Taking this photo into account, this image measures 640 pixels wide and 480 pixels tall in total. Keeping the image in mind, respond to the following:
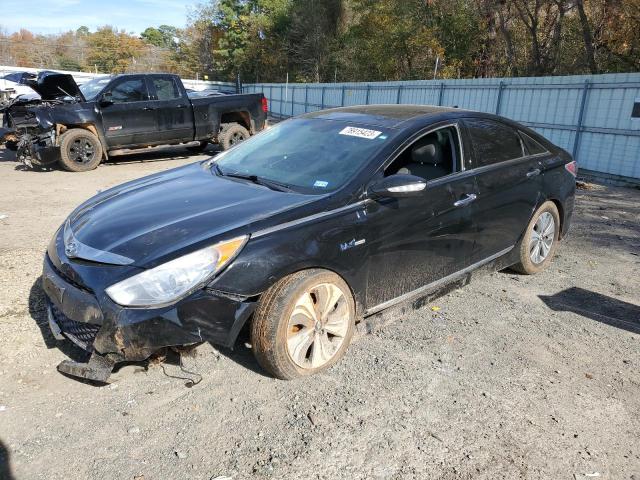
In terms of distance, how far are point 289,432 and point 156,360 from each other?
95 cm

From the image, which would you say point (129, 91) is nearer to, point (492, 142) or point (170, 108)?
point (170, 108)

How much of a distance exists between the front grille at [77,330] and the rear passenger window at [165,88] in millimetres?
8615

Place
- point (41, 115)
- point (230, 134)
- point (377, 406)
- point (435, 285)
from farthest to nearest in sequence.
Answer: point (230, 134) → point (41, 115) → point (435, 285) → point (377, 406)

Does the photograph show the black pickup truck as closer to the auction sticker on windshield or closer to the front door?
the auction sticker on windshield

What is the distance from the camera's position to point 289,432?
270 cm

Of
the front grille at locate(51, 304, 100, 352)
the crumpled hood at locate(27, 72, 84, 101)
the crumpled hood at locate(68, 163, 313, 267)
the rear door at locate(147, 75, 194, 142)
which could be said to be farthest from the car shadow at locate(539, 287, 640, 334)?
the crumpled hood at locate(27, 72, 84, 101)

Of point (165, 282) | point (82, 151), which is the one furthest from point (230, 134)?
point (165, 282)

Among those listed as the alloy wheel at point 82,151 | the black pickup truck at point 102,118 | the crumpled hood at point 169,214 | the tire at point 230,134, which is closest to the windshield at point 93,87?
the black pickup truck at point 102,118

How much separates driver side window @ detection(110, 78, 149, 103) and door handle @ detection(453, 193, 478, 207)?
8665mm

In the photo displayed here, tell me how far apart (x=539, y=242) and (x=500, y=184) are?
1.01m

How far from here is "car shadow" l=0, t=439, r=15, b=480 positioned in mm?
2357

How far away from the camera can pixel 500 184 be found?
4.23m

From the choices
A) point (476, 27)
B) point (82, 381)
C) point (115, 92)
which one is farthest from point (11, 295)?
point (476, 27)

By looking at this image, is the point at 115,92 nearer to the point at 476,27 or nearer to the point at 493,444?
the point at 493,444
